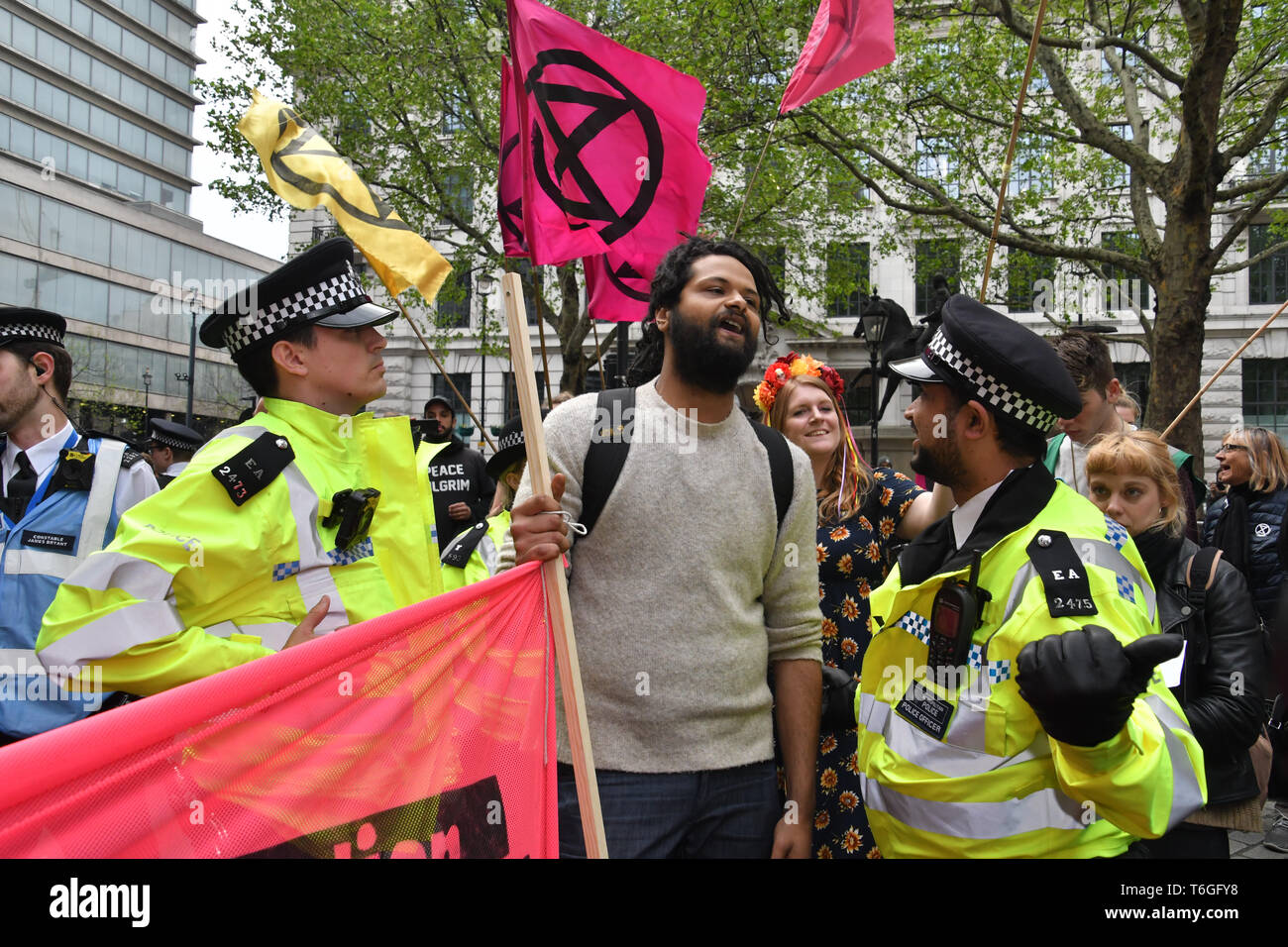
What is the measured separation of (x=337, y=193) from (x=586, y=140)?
2.97 ft

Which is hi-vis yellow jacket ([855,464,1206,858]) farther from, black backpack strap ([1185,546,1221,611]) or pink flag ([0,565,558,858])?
black backpack strap ([1185,546,1221,611])

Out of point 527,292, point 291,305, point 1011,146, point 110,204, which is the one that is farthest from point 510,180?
point 110,204

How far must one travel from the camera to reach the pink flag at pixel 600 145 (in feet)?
10.9

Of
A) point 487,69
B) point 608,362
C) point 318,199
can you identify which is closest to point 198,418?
point 608,362

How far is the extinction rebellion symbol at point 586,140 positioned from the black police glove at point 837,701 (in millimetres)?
1829

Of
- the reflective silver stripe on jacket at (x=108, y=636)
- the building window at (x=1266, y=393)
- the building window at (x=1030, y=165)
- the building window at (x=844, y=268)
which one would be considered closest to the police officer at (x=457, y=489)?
the reflective silver stripe on jacket at (x=108, y=636)

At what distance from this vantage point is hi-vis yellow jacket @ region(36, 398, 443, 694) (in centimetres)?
212

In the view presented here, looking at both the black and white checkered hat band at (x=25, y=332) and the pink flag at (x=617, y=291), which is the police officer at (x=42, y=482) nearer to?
the black and white checkered hat band at (x=25, y=332)

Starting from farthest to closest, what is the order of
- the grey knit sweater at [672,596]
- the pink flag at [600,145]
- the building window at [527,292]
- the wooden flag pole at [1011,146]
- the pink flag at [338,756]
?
the building window at [527,292] < the pink flag at [600,145] < the wooden flag pole at [1011,146] < the grey knit sweater at [672,596] < the pink flag at [338,756]

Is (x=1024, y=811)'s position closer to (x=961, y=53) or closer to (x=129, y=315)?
(x=961, y=53)

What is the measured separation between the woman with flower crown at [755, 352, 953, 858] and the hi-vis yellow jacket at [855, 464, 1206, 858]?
0.80 meters

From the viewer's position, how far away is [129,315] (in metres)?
46.8

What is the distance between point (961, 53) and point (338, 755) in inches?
649
